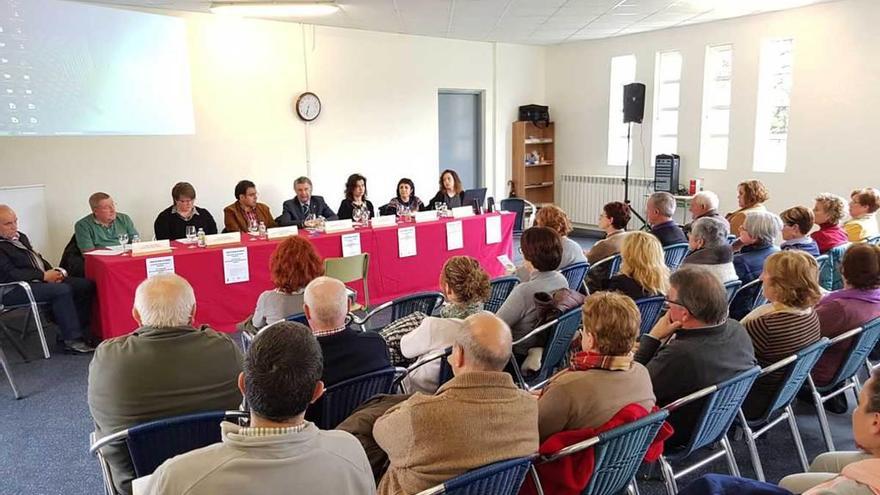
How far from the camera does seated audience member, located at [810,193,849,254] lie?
4.35 meters

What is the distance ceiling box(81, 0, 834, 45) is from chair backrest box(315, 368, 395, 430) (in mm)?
4825

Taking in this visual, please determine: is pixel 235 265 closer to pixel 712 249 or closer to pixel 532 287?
pixel 532 287

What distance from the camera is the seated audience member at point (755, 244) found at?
3.84 metres

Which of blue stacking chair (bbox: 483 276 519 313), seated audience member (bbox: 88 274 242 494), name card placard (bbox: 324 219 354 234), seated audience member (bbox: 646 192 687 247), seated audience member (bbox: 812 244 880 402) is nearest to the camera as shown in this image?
seated audience member (bbox: 88 274 242 494)

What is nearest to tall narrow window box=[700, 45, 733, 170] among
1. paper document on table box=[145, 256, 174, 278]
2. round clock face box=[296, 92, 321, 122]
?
round clock face box=[296, 92, 321, 122]

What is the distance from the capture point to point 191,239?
16.2ft

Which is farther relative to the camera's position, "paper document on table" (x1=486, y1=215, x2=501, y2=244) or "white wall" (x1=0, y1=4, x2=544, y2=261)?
"paper document on table" (x1=486, y1=215, x2=501, y2=244)

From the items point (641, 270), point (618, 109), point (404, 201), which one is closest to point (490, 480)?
point (641, 270)

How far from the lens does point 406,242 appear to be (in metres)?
5.64

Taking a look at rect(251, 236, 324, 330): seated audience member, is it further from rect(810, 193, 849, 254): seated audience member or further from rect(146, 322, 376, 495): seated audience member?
rect(810, 193, 849, 254): seated audience member

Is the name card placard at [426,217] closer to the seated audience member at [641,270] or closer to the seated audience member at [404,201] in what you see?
the seated audience member at [404,201]

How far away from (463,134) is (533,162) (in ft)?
4.33

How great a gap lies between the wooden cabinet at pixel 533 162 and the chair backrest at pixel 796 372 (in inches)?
287

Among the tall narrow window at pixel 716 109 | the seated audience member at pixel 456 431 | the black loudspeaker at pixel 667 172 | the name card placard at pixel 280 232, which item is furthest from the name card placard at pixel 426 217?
the seated audience member at pixel 456 431
